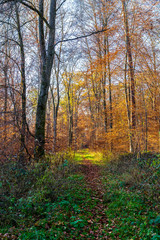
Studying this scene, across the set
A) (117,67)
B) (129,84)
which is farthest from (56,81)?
(129,84)

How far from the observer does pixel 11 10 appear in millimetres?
4895

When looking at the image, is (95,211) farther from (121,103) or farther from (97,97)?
(97,97)

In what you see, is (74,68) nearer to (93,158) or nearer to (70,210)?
(93,158)

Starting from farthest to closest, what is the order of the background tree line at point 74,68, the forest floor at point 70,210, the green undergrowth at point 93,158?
the green undergrowth at point 93,158, the background tree line at point 74,68, the forest floor at point 70,210

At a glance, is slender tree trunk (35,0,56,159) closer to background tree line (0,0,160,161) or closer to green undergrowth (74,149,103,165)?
background tree line (0,0,160,161)

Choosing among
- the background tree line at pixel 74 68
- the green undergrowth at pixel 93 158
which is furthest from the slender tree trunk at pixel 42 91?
the green undergrowth at pixel 93 158

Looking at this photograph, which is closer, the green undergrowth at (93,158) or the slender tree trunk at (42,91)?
the slender tree trunk at (42,91)

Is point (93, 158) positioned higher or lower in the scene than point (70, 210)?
lower

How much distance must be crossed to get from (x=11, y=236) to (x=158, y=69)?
15279 millimetres

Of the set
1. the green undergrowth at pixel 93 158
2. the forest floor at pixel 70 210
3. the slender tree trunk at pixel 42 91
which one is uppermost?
the slender tree trunk at pixel 42 91

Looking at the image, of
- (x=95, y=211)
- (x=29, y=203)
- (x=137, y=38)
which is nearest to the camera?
(x=29, y=203)

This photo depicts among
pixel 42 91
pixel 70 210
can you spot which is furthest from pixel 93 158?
pixel 70 210

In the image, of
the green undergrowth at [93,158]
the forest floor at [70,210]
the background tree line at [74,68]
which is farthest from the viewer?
the green undergrowth at [93,158]

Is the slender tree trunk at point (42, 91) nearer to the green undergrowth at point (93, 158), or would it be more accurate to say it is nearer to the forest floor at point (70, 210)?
the forest floor at point (70, 210)
